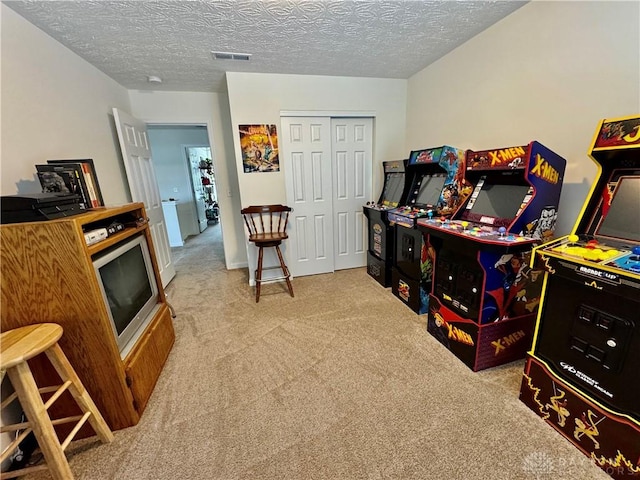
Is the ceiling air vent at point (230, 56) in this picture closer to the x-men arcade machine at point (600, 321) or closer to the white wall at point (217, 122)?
the white wall at point (217, 122)

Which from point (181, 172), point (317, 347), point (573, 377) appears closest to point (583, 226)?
point (573, 377)

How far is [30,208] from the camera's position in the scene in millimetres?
1277

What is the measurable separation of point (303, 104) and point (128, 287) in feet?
8.37

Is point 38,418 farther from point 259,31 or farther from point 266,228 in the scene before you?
point 259,31

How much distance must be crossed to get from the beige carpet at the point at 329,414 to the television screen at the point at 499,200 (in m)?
1.06

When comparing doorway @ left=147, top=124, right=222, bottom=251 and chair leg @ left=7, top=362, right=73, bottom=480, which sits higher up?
doorway @ left=147, top=124, right=222, bottom=251

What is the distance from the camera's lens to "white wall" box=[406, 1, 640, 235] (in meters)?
1.49

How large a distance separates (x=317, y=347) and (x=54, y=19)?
2.94 m

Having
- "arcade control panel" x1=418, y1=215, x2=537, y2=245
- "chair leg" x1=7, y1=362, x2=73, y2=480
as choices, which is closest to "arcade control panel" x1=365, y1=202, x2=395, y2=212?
"arcade control panel" x1=418, y1=215, x2=537, y2=245

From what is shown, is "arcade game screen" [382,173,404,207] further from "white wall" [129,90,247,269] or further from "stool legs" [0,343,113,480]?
"stool legs" [0,343,113,480]

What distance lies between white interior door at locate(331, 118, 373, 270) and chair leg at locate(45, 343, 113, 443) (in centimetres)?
275

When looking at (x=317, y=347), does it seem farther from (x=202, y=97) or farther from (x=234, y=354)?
(x=202, y=97)

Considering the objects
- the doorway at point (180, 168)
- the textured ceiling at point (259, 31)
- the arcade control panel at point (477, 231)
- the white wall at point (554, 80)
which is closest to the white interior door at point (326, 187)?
the textured ceiling at point (259, 31)

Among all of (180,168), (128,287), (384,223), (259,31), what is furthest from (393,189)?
(180,168)
